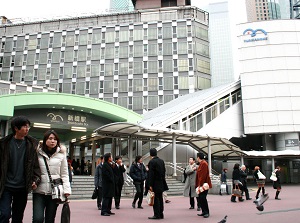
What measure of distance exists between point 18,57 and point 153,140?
1595 inches

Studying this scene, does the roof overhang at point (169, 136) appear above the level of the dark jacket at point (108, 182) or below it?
above

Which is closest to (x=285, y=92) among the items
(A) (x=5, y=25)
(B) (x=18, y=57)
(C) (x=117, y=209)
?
(C) (x=117, y=209)

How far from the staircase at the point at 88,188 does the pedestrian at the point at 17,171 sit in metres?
9.65

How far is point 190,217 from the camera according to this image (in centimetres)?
829

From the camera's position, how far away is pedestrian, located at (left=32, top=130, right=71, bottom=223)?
4145mm

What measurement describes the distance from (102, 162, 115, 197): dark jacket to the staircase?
4908 millimetres

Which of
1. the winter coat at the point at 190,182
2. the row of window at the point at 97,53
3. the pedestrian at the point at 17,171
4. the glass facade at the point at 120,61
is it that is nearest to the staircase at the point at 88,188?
the winter coat at the point at 190,182

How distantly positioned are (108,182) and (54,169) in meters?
4.50

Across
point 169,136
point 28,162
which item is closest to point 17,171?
point 28,162

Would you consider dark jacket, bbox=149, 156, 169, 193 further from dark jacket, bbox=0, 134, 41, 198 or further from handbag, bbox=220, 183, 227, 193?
handbag, bbox=220, 183, 227, 193

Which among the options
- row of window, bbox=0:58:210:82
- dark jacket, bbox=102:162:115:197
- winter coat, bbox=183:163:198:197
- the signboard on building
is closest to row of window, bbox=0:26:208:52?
row of window, bbox=0:58:210:82

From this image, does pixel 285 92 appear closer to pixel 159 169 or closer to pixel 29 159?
pixel 159 169

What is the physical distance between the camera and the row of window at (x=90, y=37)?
5184 centimetres

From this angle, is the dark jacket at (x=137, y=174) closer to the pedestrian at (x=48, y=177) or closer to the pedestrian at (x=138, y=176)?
the pedestrian at (x=138, y=176)
